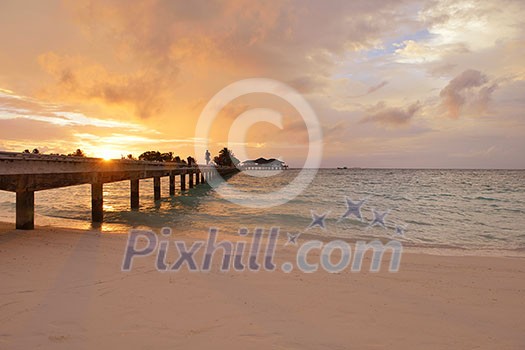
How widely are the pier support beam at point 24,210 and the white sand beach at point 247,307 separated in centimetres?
390

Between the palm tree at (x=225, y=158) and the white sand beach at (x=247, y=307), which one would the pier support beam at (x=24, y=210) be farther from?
the palm tree at (x=225, y=158)

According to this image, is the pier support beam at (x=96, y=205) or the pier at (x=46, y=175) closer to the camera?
the pier at (x=46, y=175)

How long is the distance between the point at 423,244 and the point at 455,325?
8.72m

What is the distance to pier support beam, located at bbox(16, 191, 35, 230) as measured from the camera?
36.8 ft

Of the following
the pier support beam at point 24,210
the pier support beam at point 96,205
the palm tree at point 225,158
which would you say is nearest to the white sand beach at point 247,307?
the pier support beam at point 24,210

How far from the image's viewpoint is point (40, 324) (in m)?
4.29

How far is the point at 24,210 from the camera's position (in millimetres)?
11289

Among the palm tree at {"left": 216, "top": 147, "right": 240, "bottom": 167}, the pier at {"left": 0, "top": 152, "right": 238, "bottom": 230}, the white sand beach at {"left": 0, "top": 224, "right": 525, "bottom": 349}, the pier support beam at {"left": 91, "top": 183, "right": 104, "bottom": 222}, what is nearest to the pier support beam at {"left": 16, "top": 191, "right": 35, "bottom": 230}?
the pier at {"left": 0, "top": 152, "right": 238, "bottom": 230}

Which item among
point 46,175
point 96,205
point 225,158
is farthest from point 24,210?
point 225,158

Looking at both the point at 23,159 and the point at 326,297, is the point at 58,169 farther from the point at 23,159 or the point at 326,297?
the point at 326,297

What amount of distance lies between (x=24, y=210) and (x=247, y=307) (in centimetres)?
983

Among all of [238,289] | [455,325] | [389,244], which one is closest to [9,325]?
[238,289]

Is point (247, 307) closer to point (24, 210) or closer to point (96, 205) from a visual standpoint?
point (24, 210)

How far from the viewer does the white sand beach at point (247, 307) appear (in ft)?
13.5
